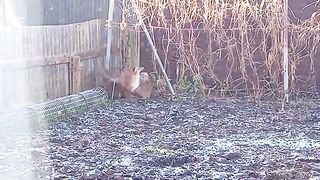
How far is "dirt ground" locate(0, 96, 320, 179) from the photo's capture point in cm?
423

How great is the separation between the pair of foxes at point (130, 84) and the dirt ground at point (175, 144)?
0.33 meters

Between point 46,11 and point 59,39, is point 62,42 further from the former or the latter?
point 46,11

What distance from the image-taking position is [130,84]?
23.6 feet

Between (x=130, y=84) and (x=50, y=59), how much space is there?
40.8 inches

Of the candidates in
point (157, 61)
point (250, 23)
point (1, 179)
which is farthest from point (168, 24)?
point (1, 179)

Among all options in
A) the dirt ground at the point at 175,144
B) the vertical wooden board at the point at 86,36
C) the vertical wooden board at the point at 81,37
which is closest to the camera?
the dirt ground at the point at 175,144

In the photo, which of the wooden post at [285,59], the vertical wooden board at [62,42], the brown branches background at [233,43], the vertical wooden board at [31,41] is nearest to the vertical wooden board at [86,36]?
the vertical wooden board at [62,42]

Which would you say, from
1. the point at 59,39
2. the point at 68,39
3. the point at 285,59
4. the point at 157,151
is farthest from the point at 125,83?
the point at 157,151

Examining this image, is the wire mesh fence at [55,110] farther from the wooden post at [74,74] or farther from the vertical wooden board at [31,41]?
the vertical wooden board at [31,41]

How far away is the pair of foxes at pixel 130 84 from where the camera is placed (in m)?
7.22

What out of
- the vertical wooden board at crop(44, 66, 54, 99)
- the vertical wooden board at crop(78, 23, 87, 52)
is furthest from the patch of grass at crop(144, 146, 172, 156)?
the vertical wooden board at crop(78, 23, 87, 52)

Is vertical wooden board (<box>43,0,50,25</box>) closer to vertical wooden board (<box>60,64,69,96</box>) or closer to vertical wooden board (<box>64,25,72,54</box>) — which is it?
vertical wooden board (<box>64,25,72,54</box>)

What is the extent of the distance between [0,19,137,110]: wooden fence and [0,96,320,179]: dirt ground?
40cm

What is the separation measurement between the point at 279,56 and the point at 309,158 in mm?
2635
